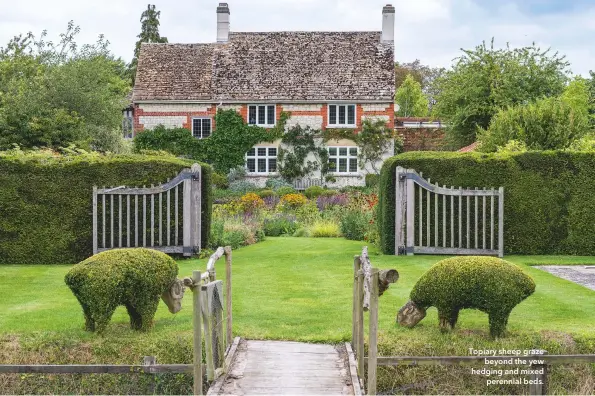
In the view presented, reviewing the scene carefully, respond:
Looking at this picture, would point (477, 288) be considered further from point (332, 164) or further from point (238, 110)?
point (238, 110)

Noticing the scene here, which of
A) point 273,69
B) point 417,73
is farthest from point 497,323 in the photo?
point 417,73

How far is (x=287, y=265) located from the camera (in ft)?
51.2

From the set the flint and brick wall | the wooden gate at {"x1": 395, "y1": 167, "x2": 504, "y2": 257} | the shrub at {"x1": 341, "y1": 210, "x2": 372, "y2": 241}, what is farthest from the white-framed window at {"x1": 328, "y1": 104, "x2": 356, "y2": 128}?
the wooden gate at {"x1": 395, "y1": 167, "x2": 504, "y2": 257}

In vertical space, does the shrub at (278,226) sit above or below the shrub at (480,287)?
below

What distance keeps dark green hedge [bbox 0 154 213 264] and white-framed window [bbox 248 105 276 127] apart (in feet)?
83.3

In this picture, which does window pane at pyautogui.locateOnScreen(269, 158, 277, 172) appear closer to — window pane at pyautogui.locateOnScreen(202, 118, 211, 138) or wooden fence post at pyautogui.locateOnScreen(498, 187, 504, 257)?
window pane at pyautogui.locateOnScreen(202, 118, 211, 138)

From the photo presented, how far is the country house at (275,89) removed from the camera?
41.0 metres

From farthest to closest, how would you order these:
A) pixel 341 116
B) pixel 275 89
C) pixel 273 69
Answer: pixel 273 69 < pixel 341 116 < pixel 275 89

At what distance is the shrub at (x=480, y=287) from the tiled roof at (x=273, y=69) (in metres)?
31.8

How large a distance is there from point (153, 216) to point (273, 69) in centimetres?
2665

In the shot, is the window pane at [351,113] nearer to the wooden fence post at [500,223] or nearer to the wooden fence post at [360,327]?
the wooden fence post at [500,223]

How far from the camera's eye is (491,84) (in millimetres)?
40281

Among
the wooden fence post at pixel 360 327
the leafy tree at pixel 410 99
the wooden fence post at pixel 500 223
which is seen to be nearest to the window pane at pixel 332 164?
the leafy tree at pixel 410 99

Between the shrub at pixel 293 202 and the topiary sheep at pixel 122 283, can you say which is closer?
the topiary sheep at pixel 122 283
